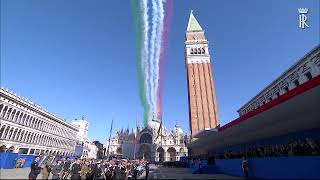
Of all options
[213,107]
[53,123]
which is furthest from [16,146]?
[213,107]

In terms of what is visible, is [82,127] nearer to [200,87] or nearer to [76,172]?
[200,87]

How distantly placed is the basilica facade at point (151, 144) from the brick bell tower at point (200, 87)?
33.0m

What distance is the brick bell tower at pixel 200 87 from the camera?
63875 mm

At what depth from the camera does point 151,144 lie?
323ft

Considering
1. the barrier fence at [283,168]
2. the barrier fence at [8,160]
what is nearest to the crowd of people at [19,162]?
the barrier fence at [8,160]

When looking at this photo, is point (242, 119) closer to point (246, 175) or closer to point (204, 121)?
point (246, 175)

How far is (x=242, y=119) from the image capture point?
19.3 meters

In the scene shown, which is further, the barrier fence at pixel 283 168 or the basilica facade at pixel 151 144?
the basilica facade at pixel 151 144

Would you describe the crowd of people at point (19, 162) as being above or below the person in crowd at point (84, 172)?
above

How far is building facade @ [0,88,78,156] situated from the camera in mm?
46406

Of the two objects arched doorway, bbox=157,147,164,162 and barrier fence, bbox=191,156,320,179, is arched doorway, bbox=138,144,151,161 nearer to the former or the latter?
arched doorway, bbox=157,147,164,162

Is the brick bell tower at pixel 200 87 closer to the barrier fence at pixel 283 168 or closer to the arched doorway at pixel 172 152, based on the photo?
the arched doorway at pixel 172 152

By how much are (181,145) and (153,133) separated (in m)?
13.5

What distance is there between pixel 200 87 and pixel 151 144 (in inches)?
1671
